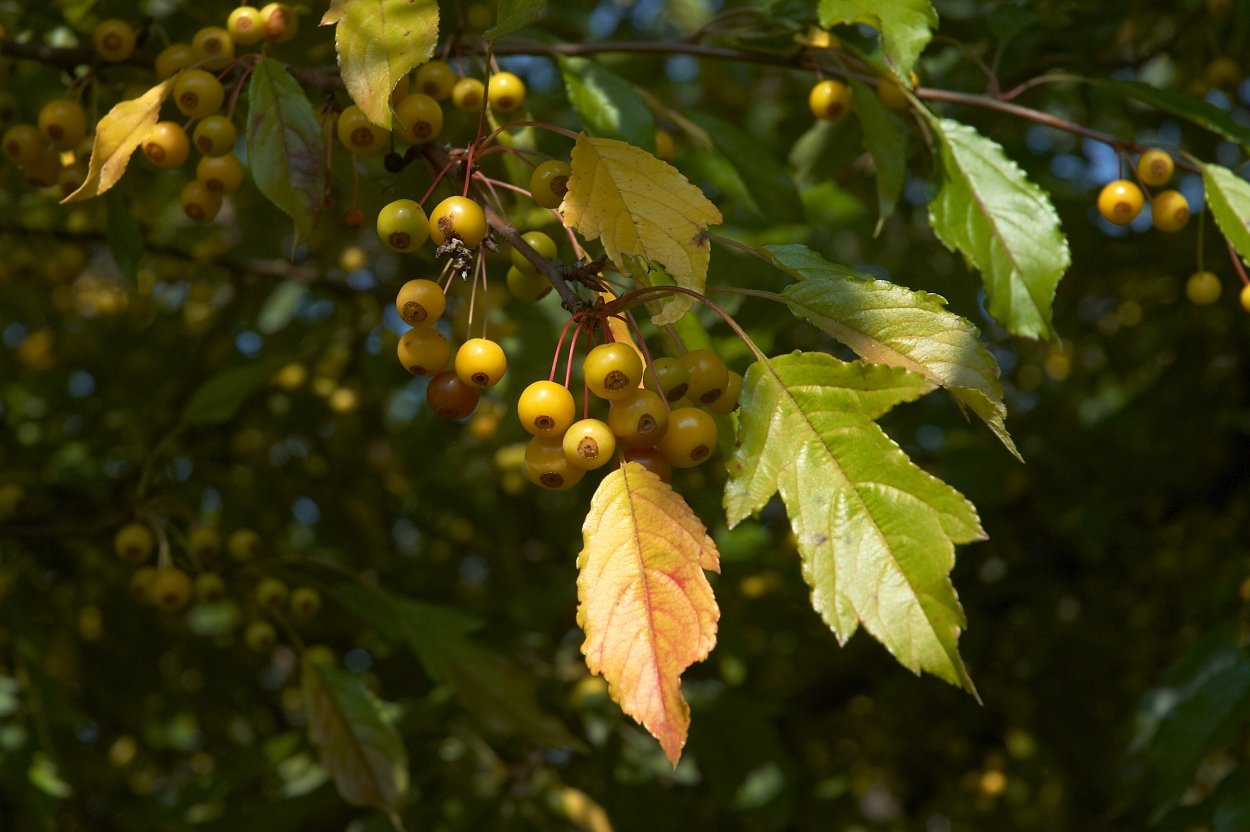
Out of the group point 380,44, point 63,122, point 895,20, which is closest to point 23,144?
point 63,122

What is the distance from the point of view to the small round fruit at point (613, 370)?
1.17 metres

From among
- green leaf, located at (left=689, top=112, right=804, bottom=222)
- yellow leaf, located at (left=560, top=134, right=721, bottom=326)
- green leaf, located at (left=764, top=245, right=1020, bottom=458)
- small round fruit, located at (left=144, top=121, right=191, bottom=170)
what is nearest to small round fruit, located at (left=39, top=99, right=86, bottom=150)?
small round fruit, located at (left=144, top=121, right=191, bottom=170)

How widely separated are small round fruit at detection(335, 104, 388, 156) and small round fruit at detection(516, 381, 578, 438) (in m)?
0.56

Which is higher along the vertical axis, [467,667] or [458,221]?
[458,221]

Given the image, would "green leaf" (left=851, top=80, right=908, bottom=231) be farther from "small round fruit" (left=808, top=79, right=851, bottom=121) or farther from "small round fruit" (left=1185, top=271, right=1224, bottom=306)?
"small round fruit" (left=1185, top=271, right=1224, bottom=306)

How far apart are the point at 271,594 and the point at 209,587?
0.17 metres

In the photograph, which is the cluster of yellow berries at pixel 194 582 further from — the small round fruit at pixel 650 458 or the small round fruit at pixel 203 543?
the small round fruit at pixel 650 458

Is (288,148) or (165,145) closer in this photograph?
(288,148)

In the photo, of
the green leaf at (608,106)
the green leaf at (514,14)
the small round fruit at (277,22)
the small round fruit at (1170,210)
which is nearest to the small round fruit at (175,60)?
the small round fruit at (277,22)

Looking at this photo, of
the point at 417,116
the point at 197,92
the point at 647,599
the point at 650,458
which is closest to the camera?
the point at 647,599

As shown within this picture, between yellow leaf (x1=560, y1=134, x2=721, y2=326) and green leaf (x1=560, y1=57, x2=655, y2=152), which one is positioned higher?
yellow leaf (x1=560, y1=134, x2=721, y2=326)

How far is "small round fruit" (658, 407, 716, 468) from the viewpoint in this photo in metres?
1.22

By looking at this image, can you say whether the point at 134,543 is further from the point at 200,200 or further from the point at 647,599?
the point at 647,599

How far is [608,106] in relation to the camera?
2.02 meters
